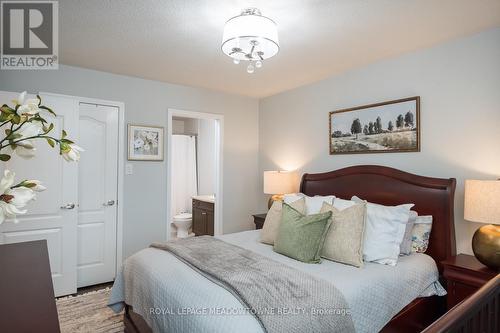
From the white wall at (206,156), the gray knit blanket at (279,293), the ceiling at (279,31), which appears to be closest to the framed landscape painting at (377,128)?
the ceiling at (279,31)

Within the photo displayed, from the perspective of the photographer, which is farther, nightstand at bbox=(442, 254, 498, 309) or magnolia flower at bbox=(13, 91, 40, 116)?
nightstand at bbox=(442, 254, 498, 309)

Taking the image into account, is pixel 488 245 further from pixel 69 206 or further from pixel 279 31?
pixel 69 206

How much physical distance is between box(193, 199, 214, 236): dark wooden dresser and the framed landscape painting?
2.11m

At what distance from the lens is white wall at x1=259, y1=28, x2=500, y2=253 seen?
2311 mm

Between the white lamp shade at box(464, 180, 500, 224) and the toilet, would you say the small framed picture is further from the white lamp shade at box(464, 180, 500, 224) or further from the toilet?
the white lamp shade at box(464, 180, 500, 224)

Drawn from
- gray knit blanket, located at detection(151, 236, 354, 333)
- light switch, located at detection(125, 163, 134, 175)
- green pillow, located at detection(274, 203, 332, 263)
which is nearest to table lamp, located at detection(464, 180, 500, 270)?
green pillow, located at detection(274, 203, 332, 263)

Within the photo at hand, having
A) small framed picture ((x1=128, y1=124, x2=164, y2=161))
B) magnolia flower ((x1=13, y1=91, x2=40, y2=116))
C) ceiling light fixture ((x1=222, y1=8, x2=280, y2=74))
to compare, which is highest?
ceiling light fixture ((x1=222, y1=8, x2=280, y2=74))

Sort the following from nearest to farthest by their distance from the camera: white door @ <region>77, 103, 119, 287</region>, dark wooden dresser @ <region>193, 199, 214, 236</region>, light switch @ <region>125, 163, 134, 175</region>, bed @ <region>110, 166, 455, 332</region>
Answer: bed @ <region>110, 166, 455, 332</region>
white door @ <region>77, 103, 119, 287</region>
light switch @ <region>125, 163, 134, 175</region>
dark wooden dresser @ <region>193, 199, 214, 236</region>

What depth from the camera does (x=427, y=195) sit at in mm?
2504

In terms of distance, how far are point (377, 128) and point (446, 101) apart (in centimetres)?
64

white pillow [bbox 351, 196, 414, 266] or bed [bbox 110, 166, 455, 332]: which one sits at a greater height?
white pillow [bbox 351, 196, 414, 266]

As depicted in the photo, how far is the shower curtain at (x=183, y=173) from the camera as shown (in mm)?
5715

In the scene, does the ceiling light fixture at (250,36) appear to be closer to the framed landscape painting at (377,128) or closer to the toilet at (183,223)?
the framed landscape painting at (377,128)

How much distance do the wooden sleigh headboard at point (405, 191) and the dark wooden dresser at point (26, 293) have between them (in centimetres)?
260
